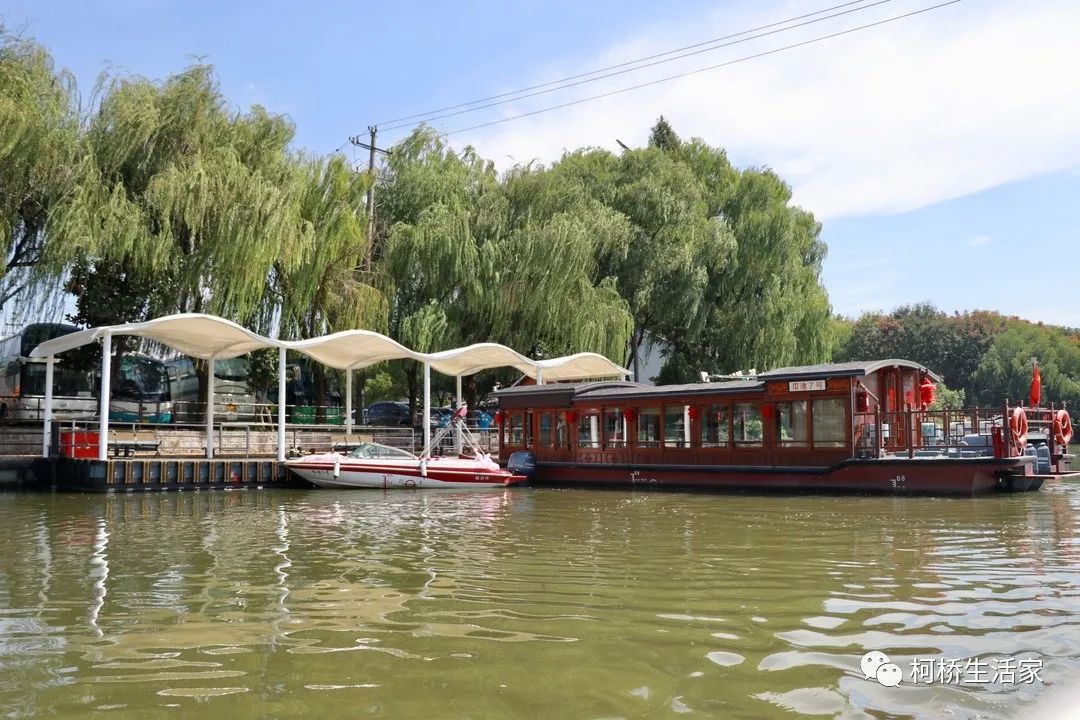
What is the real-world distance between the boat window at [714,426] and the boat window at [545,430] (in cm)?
490

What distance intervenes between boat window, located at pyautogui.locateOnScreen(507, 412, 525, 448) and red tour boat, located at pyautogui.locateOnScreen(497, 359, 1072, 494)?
5.83ft

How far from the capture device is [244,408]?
28.6 meters

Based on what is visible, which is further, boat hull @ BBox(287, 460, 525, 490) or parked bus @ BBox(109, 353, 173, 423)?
parked bus @ BBox(109, 353, 173, 423)

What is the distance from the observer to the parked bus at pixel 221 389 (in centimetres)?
2683

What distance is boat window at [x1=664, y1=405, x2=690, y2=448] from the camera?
21.4 metres

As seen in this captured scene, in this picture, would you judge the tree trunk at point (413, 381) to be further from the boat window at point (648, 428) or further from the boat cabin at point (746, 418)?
the boat window at point (648, 428)

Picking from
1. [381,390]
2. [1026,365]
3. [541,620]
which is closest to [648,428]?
[541,620]

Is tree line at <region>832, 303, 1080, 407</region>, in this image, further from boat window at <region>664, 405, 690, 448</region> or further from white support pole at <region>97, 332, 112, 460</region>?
white support pole at <region>97, 332, 112, 460</region>

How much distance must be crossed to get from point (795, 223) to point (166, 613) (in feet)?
99.8

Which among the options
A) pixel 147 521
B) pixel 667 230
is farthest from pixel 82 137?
pixel 667 230

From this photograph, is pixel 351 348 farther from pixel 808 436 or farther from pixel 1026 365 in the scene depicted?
pixel 1026 365

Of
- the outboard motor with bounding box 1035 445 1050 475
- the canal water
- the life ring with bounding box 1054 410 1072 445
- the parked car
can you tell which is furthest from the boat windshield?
the life ring with bounding box 1054 410 1072 445

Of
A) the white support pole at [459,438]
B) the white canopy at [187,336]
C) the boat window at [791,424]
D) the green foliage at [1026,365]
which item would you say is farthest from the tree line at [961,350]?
the white canopy at [187,336]

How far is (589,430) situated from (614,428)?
2.72ft
